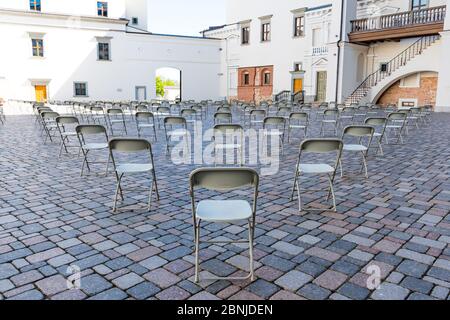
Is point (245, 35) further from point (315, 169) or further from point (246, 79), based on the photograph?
point (315, 169)

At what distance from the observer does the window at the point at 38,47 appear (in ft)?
102

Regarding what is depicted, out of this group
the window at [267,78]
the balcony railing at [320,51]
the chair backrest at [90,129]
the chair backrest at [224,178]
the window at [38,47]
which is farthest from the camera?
the window at [267,78]

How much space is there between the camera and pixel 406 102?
83.1 ft

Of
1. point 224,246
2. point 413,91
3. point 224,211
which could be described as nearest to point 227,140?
point 224,246

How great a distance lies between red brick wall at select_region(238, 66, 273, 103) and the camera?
33366mm

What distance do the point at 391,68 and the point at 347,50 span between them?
9.85ft

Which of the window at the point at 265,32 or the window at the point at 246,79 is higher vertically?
the window at the point at 265,32

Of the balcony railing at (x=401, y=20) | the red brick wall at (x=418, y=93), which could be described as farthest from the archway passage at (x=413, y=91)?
the balcony railing at (x=401, y=20)

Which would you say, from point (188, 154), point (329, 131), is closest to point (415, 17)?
point (329, 131)

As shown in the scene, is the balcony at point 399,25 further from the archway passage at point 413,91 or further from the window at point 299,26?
the window at point 299,26

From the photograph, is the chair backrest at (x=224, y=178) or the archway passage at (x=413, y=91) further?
the archway passage at (x=413, y=91)

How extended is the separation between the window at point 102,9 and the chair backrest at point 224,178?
35.8 meters

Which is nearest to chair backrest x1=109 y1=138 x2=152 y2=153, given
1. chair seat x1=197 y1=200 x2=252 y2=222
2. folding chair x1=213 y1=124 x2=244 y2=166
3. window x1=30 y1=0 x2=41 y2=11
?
chair seat x1=197 y1=200 x2=252 y2=222
